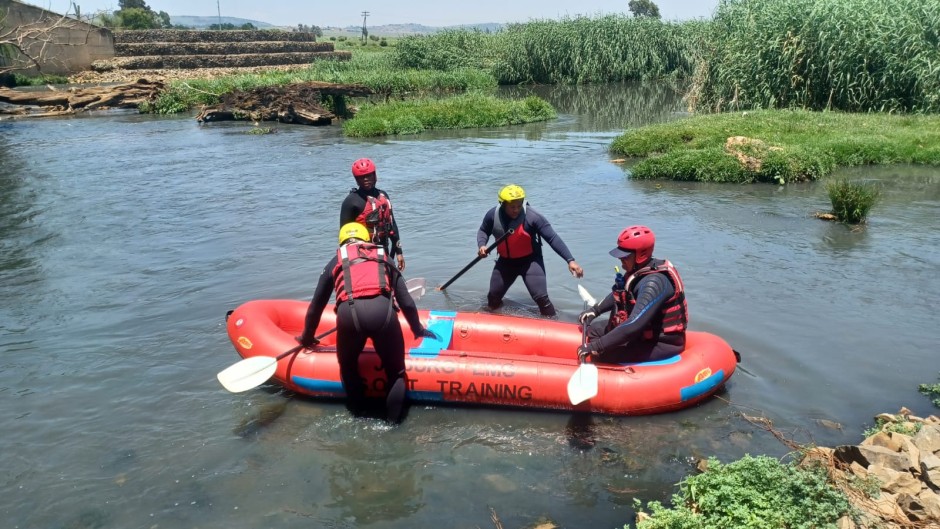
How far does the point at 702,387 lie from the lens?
5906mm

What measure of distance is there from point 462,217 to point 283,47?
41565mm

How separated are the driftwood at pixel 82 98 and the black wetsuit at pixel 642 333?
28.1 meters

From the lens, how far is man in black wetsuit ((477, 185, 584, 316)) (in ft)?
24.1

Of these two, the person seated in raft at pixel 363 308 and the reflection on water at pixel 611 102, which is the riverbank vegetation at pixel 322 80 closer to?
the reflection on water at pixel 611 102

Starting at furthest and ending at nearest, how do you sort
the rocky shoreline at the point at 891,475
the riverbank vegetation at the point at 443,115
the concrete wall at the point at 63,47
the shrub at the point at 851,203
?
1. the concrete wall at the point at 63,47
2. the riverbank vegetation at the point at 443,115
3. the shrub at the point at 851,203
4. the rocky shoreline at the point at 891,475

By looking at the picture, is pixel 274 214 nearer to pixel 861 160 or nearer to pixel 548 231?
pixel 548 231

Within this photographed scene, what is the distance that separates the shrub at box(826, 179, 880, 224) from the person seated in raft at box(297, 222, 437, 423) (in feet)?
25.8

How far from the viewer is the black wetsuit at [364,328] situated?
5363mm

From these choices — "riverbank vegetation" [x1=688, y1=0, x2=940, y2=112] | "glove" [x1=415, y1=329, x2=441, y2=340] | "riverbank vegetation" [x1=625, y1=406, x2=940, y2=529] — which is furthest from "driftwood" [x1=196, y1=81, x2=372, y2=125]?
"riverbank vegetation" [x1=625, y1=406, x2=940, y2=529]

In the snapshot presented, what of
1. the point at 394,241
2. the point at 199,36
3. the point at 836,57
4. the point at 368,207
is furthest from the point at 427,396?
the point at 199,36

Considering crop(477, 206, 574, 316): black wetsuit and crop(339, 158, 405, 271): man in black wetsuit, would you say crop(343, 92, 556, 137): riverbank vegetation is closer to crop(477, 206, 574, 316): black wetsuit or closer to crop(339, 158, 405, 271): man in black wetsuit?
crop(339, 158, 405, 271): man in black wetsuit

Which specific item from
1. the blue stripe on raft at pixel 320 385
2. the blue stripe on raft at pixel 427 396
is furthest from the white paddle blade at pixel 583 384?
the blue stripe on raft at pixel 320 385

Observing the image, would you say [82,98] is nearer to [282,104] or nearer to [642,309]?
[282,104]

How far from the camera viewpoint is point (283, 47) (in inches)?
1960
